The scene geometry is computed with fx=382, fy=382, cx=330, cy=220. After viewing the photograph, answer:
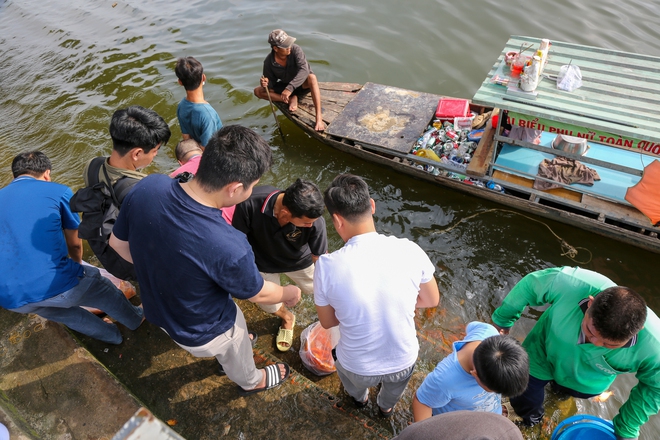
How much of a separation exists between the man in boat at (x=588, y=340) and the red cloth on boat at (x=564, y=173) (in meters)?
2.71

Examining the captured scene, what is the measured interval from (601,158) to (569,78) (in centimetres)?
148

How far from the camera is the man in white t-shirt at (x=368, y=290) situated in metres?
2.37

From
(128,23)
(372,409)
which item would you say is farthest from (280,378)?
(128,23)

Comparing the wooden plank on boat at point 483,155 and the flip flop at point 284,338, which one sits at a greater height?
the wooden plank on boat at point 483,155

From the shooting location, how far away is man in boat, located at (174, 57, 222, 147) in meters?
4.50

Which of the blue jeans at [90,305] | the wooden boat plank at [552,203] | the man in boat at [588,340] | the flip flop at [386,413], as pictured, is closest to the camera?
the man in boat at [588,340]

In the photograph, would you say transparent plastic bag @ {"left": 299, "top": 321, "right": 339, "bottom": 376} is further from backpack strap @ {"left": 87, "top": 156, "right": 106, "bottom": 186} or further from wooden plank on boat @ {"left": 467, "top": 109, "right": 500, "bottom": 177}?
wooden plank on boat @ {"left": 467, "top": 109, "right": 500, "bottom": 177}

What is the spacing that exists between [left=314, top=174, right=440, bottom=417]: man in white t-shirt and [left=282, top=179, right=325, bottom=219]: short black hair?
0.17m

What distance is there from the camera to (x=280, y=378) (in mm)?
3576

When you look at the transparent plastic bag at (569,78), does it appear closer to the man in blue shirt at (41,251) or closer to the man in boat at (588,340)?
the man in boat at (588,340)

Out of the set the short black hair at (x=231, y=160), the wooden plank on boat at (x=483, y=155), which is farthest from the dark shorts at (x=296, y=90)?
the short black hair at (x=231, y=160)

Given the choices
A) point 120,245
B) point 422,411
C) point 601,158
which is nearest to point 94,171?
point 120,245

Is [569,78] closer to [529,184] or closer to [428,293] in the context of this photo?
[529,184]

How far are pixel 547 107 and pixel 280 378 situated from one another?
4175 millimetres
